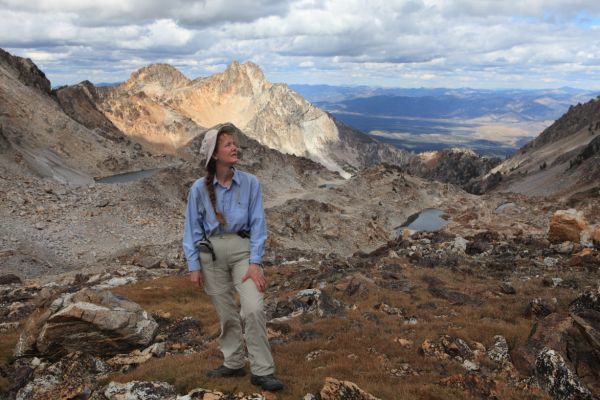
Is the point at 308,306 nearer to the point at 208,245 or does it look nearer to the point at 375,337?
the point at 375,337

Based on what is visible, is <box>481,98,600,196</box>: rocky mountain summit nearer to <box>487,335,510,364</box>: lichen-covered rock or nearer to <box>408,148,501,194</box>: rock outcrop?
<box>408,148,501,194</box>: rock outcrop

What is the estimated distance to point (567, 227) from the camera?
3142 centimetres

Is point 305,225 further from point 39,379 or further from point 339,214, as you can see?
point 39,379

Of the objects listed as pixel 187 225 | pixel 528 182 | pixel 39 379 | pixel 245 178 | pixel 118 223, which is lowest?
pixel 528 182

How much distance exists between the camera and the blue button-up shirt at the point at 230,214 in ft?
24.1

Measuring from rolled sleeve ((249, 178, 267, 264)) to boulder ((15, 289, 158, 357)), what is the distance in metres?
6.42

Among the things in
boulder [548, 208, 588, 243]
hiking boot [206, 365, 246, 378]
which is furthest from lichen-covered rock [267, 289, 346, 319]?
boulder [548, 208, 588, 243]

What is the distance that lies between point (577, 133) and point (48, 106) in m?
155

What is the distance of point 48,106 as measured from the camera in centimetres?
10062

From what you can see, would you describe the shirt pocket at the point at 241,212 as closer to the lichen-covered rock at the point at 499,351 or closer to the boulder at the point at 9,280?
the lichen-covered rock at the point at 499,351

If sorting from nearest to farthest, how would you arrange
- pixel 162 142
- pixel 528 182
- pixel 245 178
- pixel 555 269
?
pixel 245 178
pixel 555 269
pixel 528 182
pixel 162 142

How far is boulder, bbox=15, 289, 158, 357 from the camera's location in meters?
11.2

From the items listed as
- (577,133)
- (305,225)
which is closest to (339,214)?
(305,225)

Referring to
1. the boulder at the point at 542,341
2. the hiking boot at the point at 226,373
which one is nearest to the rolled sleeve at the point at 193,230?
the hiking boot at the point at 226,373
